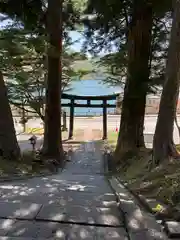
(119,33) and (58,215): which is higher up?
(119,33)

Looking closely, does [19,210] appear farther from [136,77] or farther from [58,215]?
[136,77]

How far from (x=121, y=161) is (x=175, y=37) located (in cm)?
485

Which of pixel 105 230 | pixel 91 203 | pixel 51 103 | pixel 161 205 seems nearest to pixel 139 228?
pixel 105 230

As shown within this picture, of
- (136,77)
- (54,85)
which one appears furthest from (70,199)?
(54,85)

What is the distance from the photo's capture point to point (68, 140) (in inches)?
679

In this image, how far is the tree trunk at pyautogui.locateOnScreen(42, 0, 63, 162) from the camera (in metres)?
9.59

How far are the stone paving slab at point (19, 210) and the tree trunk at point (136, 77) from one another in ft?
20.6

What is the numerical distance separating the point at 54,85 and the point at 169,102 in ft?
16.2

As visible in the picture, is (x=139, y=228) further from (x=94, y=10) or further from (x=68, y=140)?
(x=68, y=140)

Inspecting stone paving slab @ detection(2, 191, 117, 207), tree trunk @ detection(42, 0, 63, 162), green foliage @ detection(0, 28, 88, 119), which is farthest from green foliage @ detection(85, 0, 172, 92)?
stone paving slab @ detection(2, 191, 117, 207)

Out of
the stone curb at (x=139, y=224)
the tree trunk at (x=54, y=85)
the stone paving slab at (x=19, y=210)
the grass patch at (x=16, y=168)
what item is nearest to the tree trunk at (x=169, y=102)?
the grass patch at (x=16, y=168)

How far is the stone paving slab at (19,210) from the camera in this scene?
275 cm

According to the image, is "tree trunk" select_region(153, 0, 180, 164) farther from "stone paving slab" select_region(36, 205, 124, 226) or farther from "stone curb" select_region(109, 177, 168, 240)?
"stone paving slab" select_region(36, 205, 124, 226)

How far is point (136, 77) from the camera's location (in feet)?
29.8
